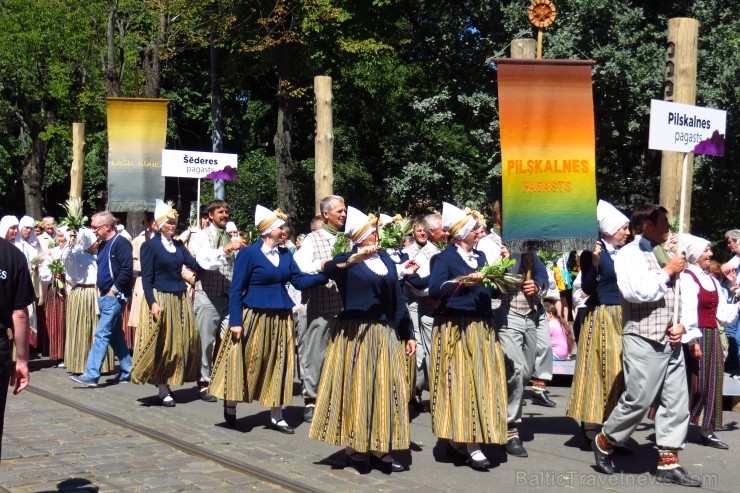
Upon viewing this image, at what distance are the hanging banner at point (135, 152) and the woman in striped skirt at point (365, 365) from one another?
7.13 metres

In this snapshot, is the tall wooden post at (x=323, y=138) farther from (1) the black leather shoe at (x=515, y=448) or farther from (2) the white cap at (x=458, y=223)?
(1) the black leather shoe at (x=515, y=448)

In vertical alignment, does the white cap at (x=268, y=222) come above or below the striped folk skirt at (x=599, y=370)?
above

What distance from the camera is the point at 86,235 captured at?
13.8 m

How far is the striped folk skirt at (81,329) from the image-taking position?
534 inches

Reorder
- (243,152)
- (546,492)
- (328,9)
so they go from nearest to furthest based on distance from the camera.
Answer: (546,492), (328,9), (243,152)

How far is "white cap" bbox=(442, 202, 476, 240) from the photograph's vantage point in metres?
8.22

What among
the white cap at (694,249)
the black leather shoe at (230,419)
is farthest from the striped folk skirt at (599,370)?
the black leather shoe at (230,419)

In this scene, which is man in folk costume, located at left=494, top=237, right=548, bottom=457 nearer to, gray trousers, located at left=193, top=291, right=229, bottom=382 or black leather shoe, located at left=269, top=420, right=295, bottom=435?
black leather shoe, located at left=269, top=420, right=295, bottom=435

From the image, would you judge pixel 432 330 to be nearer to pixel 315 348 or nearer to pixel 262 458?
pixel 262 458

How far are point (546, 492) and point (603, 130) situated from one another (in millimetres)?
16061

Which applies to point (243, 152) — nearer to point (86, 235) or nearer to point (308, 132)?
point (308, 132)

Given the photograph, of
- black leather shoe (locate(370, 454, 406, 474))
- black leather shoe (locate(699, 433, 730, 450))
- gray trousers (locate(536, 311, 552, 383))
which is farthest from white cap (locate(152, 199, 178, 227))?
black leather shoe (locate(699, 433, 730, 450))

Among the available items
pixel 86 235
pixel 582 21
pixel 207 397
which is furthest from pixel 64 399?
pixel 582 21

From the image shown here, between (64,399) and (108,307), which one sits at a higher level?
(108,307)
